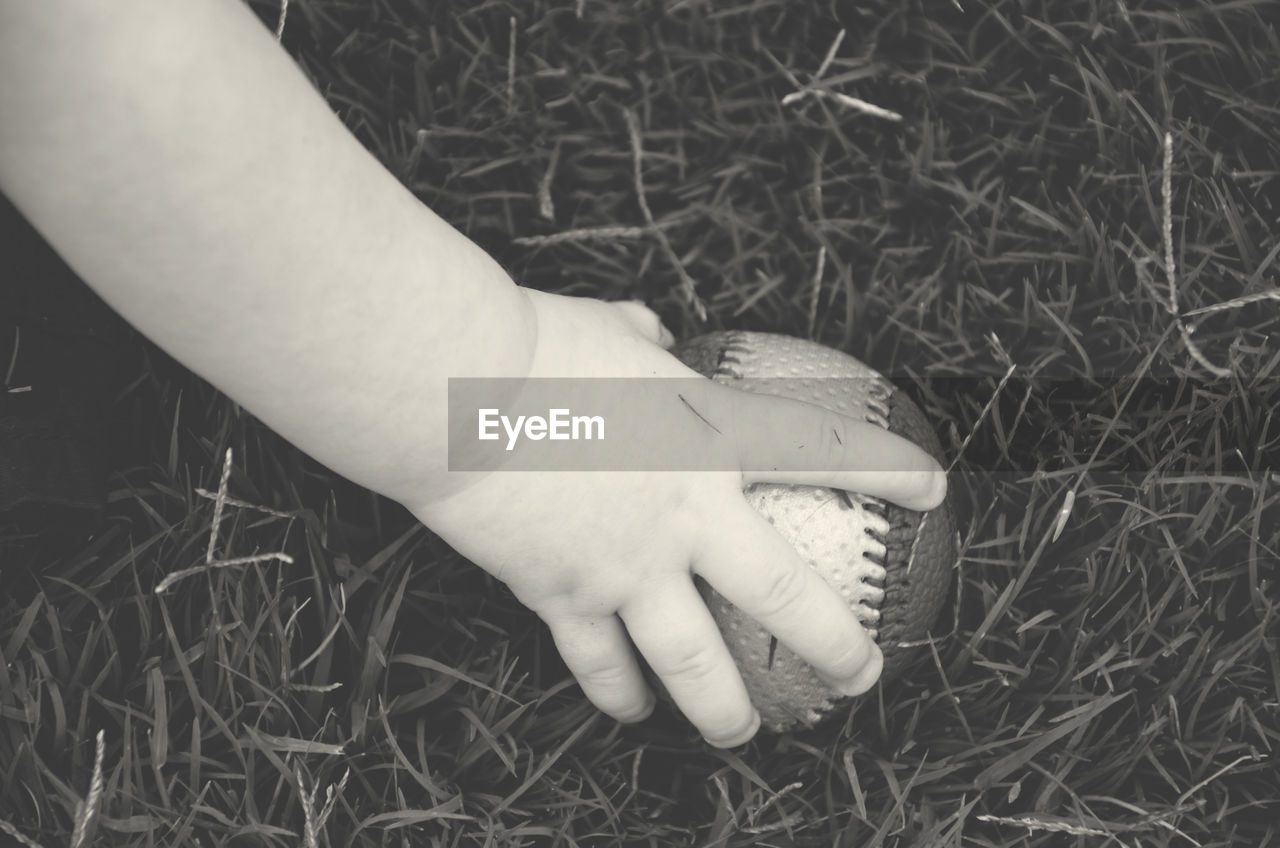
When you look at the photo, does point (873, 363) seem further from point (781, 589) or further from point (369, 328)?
point (369, 328)

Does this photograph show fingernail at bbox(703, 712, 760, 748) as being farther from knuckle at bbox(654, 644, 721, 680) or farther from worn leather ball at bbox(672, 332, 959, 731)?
knuckle at bbox(654, 644, 721, 680)

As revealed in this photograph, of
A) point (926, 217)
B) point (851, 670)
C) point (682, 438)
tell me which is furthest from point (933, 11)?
point (851, 670)

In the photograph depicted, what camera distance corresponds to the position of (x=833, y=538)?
62.2 inches

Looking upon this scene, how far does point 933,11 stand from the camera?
87.2 inches

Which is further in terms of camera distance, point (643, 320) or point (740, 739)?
point (643, 320)

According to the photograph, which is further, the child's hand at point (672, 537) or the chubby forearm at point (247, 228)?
the child's hand at point (672, 537)

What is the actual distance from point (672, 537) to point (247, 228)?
2.09 feet

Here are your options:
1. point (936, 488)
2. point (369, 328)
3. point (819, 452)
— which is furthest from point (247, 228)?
point (936, 488)

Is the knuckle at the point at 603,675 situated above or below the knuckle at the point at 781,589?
below

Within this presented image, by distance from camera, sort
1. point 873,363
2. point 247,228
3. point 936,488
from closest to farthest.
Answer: point 247,228 < point 936,488 < point 873,363

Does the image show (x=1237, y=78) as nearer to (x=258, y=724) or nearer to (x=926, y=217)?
(x=926, y=217)

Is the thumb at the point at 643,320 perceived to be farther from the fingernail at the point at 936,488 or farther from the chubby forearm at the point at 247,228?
the fingernail at the point at 936,488

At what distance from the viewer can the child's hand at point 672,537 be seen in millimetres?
1472

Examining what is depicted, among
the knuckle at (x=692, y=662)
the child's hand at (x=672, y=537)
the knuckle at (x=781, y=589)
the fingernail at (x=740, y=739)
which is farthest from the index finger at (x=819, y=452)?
the fingernail at (x=740, y=739)
